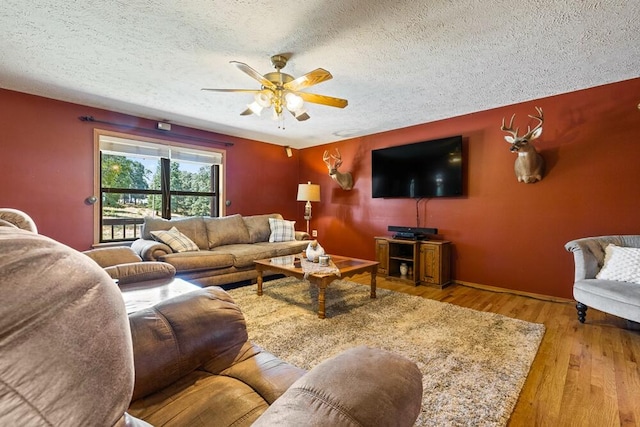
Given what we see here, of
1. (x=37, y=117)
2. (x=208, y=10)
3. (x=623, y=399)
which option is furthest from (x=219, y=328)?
(x=37, y=117)

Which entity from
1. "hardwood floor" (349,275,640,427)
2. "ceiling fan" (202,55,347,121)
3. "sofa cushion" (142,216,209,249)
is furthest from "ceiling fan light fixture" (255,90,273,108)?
"hardwood floor" (349,275,640,427)

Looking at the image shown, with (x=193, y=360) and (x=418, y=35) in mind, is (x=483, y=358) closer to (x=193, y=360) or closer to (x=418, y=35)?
(x=193, y=360)

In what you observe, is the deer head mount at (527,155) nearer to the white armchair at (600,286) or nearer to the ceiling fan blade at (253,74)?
the white armchair at (600,286)

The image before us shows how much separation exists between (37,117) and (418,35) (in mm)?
4130

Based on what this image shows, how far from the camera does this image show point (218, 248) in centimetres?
404

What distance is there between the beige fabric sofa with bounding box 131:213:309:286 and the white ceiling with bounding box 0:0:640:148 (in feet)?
5.40

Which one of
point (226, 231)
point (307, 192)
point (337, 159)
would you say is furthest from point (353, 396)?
point (337, 159)

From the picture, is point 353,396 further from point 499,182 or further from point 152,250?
point 499,182

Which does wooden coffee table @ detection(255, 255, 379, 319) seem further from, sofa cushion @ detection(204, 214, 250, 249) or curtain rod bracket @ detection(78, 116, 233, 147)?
curtain rod bracket @ detection(78, 116, 233, 147)

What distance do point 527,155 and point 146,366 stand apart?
3832 millimetres

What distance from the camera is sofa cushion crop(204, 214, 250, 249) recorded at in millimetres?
4160

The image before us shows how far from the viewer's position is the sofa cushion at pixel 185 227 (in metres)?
3.75

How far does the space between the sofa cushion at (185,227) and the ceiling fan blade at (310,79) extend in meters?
2.49

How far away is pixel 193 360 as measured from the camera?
1.05 m
